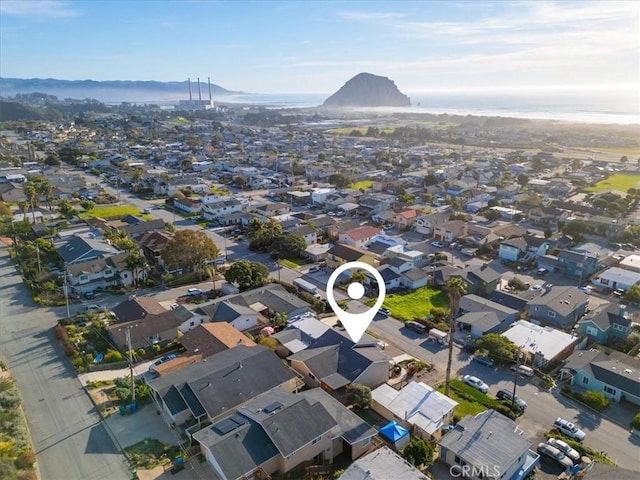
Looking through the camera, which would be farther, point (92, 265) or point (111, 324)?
point (92, 265)

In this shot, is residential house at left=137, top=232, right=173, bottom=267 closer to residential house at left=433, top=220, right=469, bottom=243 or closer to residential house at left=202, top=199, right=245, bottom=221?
residential house at left=202, top=199, right=245, bottom=221

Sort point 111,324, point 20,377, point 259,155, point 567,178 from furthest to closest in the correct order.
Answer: point 259,155 → point 567,178 → point 111,324 → point 20,377

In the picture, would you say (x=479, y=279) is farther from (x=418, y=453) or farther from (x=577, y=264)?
(x=418, y=453)

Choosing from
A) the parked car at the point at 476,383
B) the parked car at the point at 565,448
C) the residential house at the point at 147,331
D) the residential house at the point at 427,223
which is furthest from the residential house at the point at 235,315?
the residential house at the point at 427,223

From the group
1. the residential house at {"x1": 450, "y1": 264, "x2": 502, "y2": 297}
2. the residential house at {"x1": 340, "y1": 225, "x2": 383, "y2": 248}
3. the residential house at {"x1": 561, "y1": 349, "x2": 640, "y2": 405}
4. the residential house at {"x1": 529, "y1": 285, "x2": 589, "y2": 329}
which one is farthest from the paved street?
the residential house at {"x1": 529, "y1": 285, "x2": 589, "y2": 329}

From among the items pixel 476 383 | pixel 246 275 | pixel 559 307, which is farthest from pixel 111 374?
pixel 559 307

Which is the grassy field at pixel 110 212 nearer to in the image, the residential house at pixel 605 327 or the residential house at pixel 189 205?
the residential house at pixel 189 205

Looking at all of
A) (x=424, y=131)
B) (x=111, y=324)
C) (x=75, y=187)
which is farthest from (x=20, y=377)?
(x=424, y=131)

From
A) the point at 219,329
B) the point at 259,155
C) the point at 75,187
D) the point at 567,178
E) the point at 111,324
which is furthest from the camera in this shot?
→ the point at 259,155

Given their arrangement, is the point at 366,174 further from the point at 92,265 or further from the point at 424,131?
the point at 424,131
